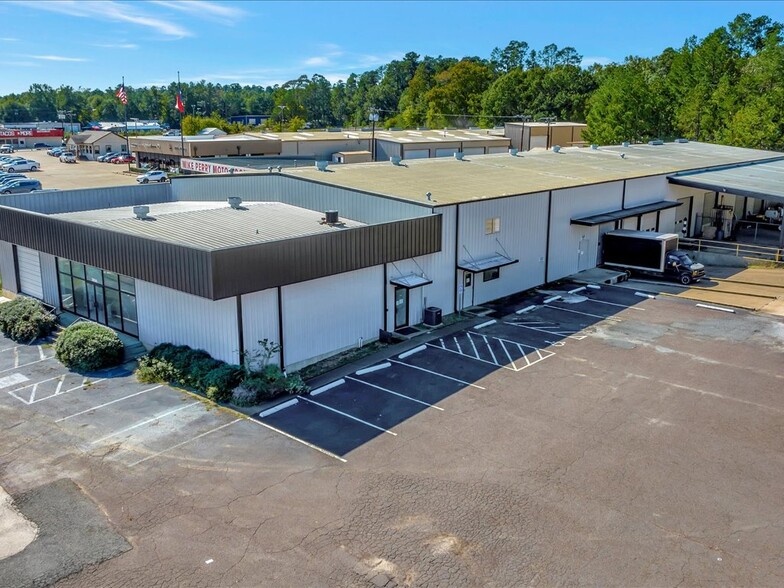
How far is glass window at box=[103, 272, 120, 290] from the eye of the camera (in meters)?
25.6

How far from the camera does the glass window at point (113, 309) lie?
84.9ft

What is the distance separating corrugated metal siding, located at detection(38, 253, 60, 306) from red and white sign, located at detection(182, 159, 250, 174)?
16874 millimetres

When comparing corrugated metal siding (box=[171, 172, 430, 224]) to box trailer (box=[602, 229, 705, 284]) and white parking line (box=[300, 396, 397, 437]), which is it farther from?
box trailer (box=[602, 229, 705, 284])

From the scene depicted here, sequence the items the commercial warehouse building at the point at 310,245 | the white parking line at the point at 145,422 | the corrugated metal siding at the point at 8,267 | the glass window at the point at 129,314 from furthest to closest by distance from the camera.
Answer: the corrugated metal siding at the point at 8,267
the glass window at the point at 129,314
the commercial warehouse building at the point at 310,245
the white parking line at the point at 145,422

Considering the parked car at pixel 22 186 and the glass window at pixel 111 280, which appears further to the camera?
the parked car at pixel 22 186

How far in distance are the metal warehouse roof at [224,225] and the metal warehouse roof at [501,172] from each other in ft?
10.8

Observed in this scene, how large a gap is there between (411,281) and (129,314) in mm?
10841

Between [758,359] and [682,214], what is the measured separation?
80.0ft

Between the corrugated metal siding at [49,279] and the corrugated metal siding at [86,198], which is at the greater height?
the corrugated metal siding at [86,198]

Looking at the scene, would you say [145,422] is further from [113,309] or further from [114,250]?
[113,309]

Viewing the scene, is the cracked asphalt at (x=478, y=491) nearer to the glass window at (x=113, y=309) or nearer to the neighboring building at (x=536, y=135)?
the glass window at (x=113, y=309)

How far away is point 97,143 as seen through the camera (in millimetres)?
114875

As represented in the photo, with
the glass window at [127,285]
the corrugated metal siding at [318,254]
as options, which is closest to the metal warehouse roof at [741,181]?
the corrugated metal siding at [318,254]

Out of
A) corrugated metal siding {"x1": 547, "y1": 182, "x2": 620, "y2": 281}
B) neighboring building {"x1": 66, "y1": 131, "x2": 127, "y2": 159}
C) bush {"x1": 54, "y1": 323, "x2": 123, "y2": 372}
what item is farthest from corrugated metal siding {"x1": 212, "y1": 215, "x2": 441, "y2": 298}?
neighboring building {"x1": 66, "y1": 131, "x2": 127, "y2": 159}
